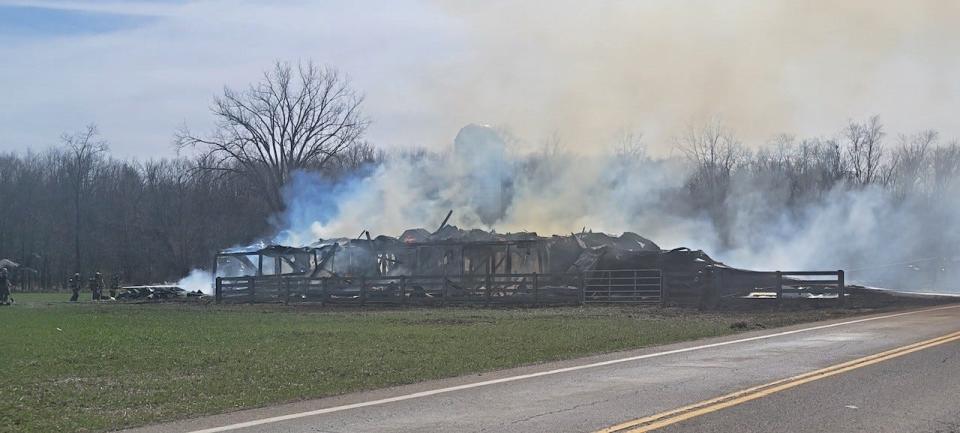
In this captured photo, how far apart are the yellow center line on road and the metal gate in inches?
663

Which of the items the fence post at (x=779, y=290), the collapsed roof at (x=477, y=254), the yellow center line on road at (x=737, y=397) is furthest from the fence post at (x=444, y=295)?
the yellow center line on road at (x=737, y=397)

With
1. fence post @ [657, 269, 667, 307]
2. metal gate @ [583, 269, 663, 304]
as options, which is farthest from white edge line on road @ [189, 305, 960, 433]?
metal gate @ [583, 269, 663, 304]

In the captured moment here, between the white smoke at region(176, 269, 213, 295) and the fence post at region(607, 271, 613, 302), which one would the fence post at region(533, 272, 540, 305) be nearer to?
the fence post at region(607, 271, 613, 302)

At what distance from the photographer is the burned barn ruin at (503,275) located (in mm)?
29375

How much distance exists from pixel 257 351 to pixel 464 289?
60.2 feet

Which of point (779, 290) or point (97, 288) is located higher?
point (779, 290)

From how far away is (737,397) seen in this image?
991 centimetres

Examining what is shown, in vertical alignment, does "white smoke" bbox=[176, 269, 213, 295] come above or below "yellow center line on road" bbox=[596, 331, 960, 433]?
below

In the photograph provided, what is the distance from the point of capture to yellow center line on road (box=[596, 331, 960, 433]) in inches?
328

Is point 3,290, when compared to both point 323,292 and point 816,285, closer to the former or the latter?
point 323,292

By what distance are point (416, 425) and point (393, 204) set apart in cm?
4279

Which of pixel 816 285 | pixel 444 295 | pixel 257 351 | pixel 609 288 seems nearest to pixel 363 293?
Answer: pixel 444 295

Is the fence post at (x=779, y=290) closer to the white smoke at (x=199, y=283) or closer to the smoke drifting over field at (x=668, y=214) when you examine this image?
the smoke drifting over field at (x=668, y=214)

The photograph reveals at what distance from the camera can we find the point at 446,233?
41.1 metres
